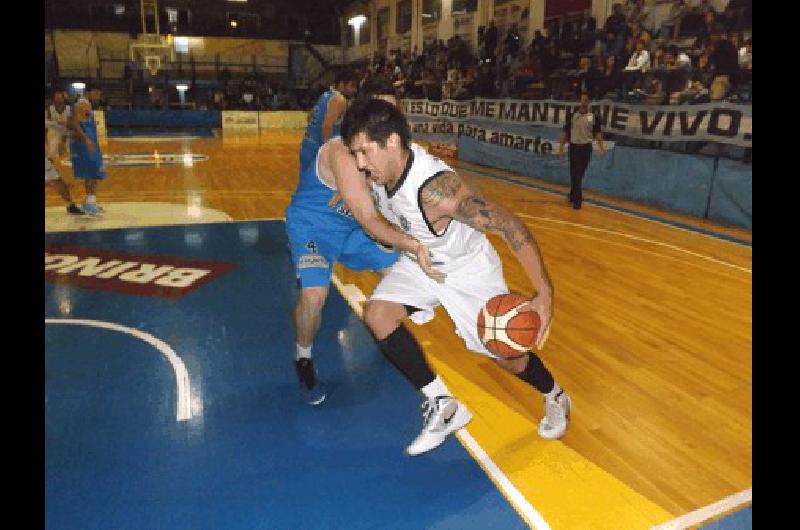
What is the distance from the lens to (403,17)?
30.6 meters

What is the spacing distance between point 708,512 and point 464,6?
24.6 meters

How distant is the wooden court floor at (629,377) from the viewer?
283 centimetres

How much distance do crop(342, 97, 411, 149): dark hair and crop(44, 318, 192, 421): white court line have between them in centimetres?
203

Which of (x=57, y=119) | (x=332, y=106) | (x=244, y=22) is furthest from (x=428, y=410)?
(x=244, y=22)

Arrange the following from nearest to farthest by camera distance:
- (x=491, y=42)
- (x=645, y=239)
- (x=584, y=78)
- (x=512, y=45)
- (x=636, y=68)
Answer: (x=645, y=239), (x=636, y=68), (x=584, y=78), (x=512, y=45), (x=491, y=42)

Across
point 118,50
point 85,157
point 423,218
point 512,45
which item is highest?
point 118,50

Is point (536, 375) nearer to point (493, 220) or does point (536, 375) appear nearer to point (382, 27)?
point (493, 220)

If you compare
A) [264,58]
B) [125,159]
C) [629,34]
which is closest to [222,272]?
[629,34]

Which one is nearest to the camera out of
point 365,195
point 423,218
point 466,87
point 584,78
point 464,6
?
point 423,218

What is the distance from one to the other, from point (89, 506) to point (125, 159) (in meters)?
15.9

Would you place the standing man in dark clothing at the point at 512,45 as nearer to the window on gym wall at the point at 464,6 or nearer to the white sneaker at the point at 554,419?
the window on gym wall at the point at 464,6

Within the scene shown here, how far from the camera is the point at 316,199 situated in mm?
3680

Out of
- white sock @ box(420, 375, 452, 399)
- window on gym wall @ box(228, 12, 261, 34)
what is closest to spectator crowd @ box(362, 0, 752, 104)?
white sock @ box(420, 375, 452, 399)

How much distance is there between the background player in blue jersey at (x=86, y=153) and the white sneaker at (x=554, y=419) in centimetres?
800
